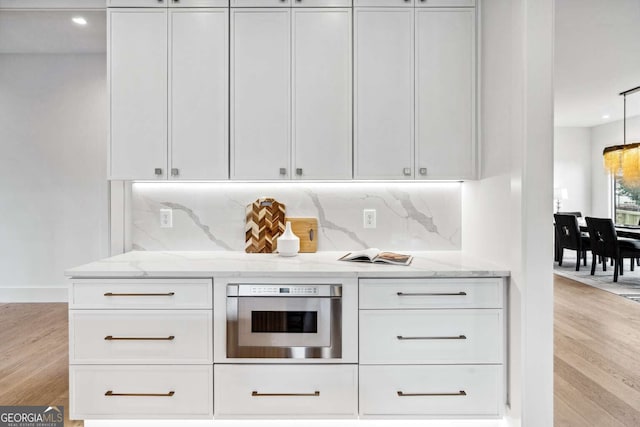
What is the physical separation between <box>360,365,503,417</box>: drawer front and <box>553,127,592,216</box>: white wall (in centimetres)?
818

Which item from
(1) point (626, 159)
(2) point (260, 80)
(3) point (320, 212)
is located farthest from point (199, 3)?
(1) point (626, 159)

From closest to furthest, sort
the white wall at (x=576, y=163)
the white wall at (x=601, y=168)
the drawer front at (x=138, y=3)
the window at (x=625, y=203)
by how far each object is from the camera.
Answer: the drawer front at (x=138, y=3), the window at (x=625, y=203), the white wall at (x=601, y=168), the white wall at (x=576, y=163)

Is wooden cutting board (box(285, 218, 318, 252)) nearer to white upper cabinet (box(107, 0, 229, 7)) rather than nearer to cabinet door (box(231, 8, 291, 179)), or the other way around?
cabinet door (box(231, 8, 291, 179))

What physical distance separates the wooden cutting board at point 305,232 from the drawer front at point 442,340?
0.72 m

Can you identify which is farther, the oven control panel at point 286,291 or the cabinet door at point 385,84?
the cabinet door at point 385,84

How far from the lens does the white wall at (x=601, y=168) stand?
307 inches

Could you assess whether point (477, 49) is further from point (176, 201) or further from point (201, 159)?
point (176, 201)

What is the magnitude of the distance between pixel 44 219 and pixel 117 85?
2.71m

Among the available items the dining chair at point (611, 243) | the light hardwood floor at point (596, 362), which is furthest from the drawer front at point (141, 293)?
the dining chair at point (611, 243)

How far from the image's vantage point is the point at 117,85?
2.12 meters

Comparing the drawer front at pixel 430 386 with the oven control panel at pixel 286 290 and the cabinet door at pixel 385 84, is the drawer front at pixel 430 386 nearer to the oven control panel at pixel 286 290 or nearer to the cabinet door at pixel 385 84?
the oven control panel at pixel 286 290

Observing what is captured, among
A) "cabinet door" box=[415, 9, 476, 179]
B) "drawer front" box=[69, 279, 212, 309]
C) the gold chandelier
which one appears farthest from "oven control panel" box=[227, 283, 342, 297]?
the gold chandelier

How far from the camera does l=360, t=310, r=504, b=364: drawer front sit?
1.81 meters

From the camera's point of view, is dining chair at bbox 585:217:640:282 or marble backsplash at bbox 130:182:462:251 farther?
dining chair at bbox 585:217:640:282
